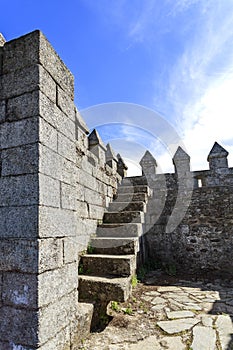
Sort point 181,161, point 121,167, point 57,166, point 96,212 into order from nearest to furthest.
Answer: point 57,166
point 96,212
point 181,161
point 121,167

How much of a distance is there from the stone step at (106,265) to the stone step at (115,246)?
13.0 inches

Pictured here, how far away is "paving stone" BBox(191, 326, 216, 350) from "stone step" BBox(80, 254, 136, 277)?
115 cm

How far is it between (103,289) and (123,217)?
1959 mm

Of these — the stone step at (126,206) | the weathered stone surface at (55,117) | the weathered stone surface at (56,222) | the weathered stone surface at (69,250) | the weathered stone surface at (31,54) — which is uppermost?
the weathered stone surface at (31,54)

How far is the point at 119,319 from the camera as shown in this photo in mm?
2949

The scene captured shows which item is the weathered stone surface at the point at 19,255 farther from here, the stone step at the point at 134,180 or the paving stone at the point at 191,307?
the stone step at the point at 134,180

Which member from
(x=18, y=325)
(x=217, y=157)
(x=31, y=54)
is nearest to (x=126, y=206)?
(x=217, y=157)

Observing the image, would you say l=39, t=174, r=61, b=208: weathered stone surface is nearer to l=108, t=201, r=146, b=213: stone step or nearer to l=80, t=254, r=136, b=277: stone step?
l=80, t=254, r=136, b=277: stone step

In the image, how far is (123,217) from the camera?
4902 mm

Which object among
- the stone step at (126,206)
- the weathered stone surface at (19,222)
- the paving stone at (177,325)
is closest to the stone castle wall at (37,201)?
the weathered stone surface at (19,222)

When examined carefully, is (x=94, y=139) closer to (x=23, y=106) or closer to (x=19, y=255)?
(x=23, y=106)

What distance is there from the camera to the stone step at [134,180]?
712 centimetres

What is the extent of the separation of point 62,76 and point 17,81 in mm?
548

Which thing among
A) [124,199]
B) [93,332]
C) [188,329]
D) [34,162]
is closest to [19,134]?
[34,162]
